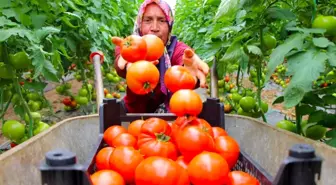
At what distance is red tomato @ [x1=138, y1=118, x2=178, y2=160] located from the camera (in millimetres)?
1244

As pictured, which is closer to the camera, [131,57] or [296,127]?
[131,57]

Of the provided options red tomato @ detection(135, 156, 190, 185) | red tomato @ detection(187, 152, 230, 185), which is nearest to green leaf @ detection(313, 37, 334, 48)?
A: red tomato @ detection(187, 152, 230, 185)

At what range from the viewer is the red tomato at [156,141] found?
4.08 feet

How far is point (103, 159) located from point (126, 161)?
0.52 feet

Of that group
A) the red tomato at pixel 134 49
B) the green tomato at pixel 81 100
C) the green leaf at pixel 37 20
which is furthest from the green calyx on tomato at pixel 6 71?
the green tomato at pixel 81 100

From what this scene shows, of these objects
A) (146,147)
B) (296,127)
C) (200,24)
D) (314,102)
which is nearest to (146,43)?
(146,147)

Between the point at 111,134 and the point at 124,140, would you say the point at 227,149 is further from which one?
the point at 111,134

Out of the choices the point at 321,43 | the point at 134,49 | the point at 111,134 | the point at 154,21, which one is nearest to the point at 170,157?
the point at 111,134

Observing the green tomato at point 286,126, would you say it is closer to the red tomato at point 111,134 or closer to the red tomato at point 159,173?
the red tomato at point 111,134

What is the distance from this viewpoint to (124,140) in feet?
4.58

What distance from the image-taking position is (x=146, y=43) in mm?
1557

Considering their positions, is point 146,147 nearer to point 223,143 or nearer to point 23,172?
point 223,143

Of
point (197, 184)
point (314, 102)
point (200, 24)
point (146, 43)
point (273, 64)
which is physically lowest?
point (197, 184)

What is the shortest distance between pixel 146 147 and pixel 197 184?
25 cm
